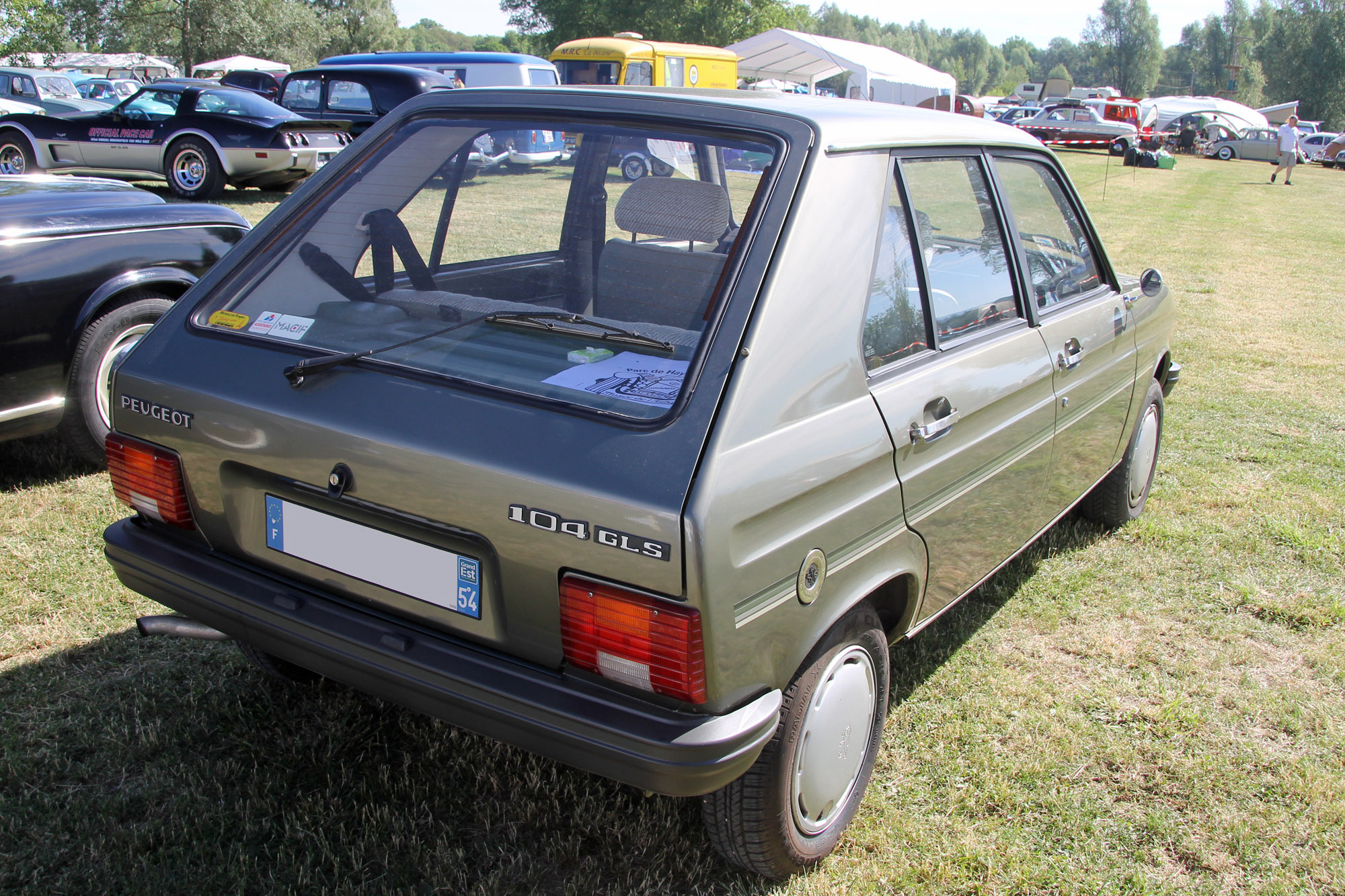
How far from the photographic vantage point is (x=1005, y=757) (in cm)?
269

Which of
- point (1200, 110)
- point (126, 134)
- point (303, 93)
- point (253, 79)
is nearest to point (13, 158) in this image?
point (126, 134)

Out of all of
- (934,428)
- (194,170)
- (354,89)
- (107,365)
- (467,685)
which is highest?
(354,89)

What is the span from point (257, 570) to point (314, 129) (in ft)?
40.6

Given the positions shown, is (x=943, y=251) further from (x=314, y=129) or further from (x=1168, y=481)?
(x=314, y=129)

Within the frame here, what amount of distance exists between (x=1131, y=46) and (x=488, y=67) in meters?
103

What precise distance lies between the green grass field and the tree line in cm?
3737

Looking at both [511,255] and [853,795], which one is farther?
[511,255]

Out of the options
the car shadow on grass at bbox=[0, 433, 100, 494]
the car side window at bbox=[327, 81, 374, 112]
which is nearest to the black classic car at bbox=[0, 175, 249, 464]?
the car shadow on grass at bbox=[0, 433, 100, 494]

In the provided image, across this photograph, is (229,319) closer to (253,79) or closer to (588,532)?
(588,532)

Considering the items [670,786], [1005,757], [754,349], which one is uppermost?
[754,349]

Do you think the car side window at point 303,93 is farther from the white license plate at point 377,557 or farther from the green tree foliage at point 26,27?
the green tree foliage at point 26,27

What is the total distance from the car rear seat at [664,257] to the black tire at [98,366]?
100.0 inches

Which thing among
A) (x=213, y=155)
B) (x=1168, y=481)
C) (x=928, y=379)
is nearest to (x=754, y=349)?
(x=928, y=379)

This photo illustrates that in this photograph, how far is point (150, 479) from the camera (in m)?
2.21
